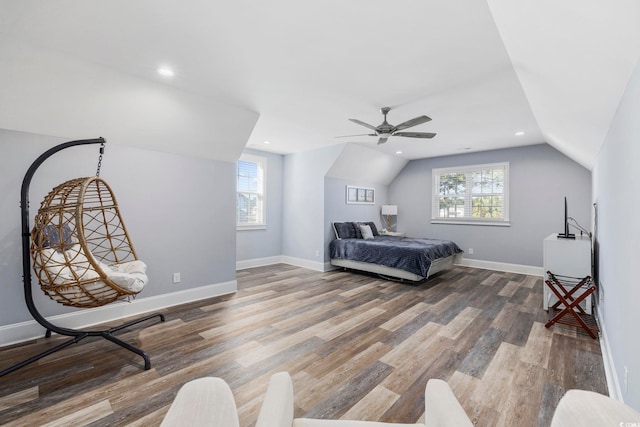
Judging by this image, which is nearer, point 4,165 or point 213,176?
point 4,165

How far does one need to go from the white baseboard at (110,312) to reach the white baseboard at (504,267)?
16.1 ft

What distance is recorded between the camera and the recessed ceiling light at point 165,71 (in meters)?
2.58

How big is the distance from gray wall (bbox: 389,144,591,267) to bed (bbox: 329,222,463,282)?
93cm

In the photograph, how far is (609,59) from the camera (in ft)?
4.87

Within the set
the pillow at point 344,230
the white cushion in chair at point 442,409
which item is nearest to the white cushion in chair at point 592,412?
the white cushion in chair at point 442,409

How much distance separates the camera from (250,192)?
19.6ft

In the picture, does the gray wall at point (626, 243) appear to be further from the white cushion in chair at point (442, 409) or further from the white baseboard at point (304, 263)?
the white baseboard at point (304, 263)

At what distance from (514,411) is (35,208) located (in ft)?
13.9

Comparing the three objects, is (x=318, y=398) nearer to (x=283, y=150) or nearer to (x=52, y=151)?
(x=52, y=151)

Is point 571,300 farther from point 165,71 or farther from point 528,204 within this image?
point 165,71

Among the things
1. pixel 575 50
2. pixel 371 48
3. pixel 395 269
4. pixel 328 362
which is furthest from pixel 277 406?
pixel 395 269

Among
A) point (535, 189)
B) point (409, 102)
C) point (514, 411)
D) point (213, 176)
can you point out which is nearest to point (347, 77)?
point (409, 102)

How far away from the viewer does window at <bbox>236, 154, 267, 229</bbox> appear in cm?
580

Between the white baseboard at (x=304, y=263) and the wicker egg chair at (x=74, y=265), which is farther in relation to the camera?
the white baseboard at (x=304, y=263)
